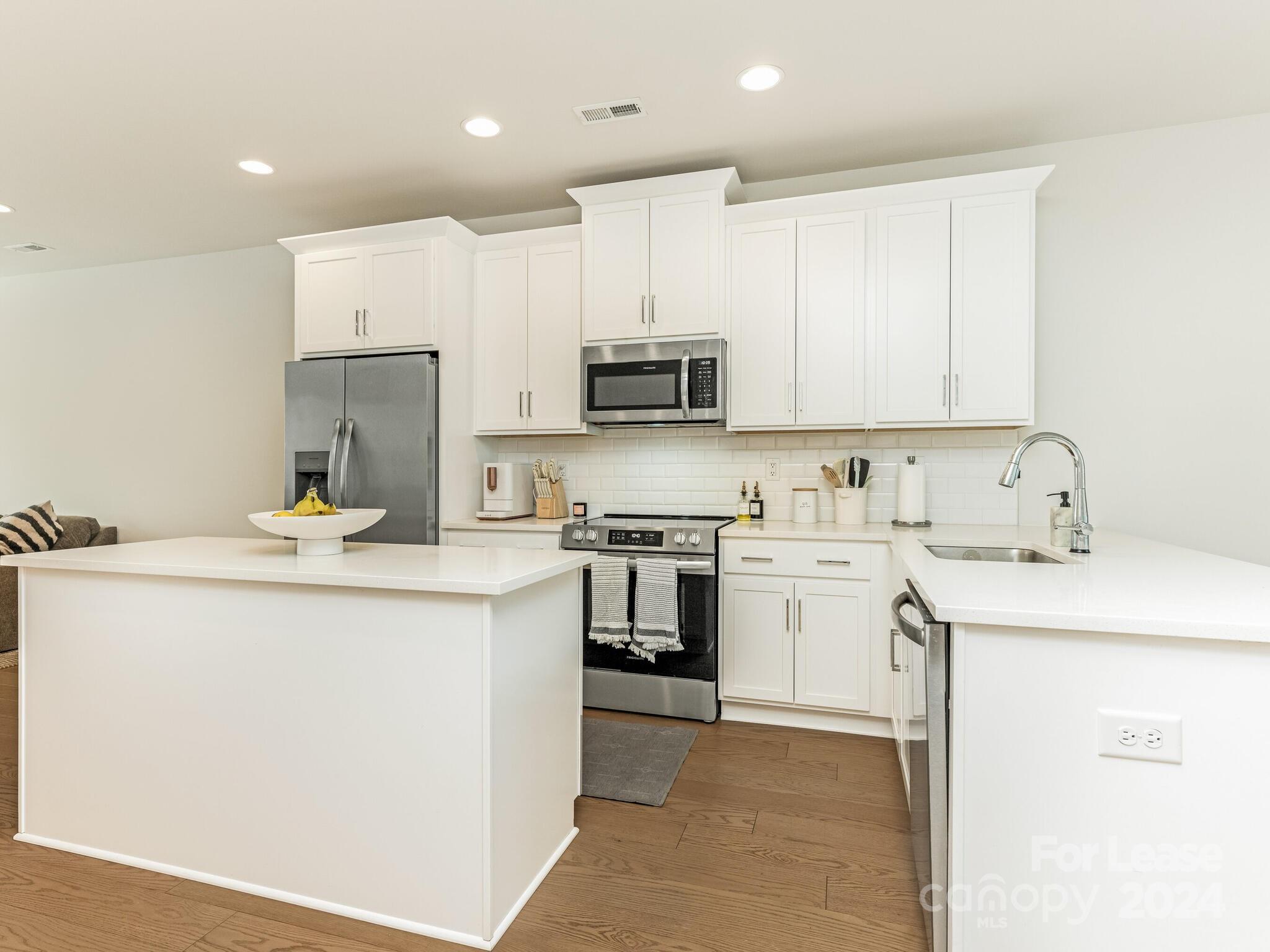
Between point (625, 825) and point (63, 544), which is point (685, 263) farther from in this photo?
point (63, 544)

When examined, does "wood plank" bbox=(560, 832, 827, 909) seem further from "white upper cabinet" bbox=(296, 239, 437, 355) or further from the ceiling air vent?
the ceiling air vent

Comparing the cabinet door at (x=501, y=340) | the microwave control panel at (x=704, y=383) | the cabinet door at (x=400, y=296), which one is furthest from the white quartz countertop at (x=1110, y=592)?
the cabinet door at (x=400, y=296)

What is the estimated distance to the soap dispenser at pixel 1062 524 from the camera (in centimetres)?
228

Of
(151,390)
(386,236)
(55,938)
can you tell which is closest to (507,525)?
(386,236)

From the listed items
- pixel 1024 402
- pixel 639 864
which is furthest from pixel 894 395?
pixel 639 864

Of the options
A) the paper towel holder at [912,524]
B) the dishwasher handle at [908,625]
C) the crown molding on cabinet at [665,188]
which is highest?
the crown molding on cabinet at [665,188]

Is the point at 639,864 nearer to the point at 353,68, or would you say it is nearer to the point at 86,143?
the point at 353,68

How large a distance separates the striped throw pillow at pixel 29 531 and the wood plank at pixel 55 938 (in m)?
3.46

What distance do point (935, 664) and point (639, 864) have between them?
1.15 m

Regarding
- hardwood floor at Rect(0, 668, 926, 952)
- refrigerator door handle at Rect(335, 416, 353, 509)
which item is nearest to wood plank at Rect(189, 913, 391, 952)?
hardwood floor at Rect(0, 668, 926, 952)

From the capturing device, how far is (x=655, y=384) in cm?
342

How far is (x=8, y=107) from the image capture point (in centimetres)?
285

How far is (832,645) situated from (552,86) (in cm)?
268

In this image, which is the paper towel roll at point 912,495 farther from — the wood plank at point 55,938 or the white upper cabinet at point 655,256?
the wood plank at point 55,938
